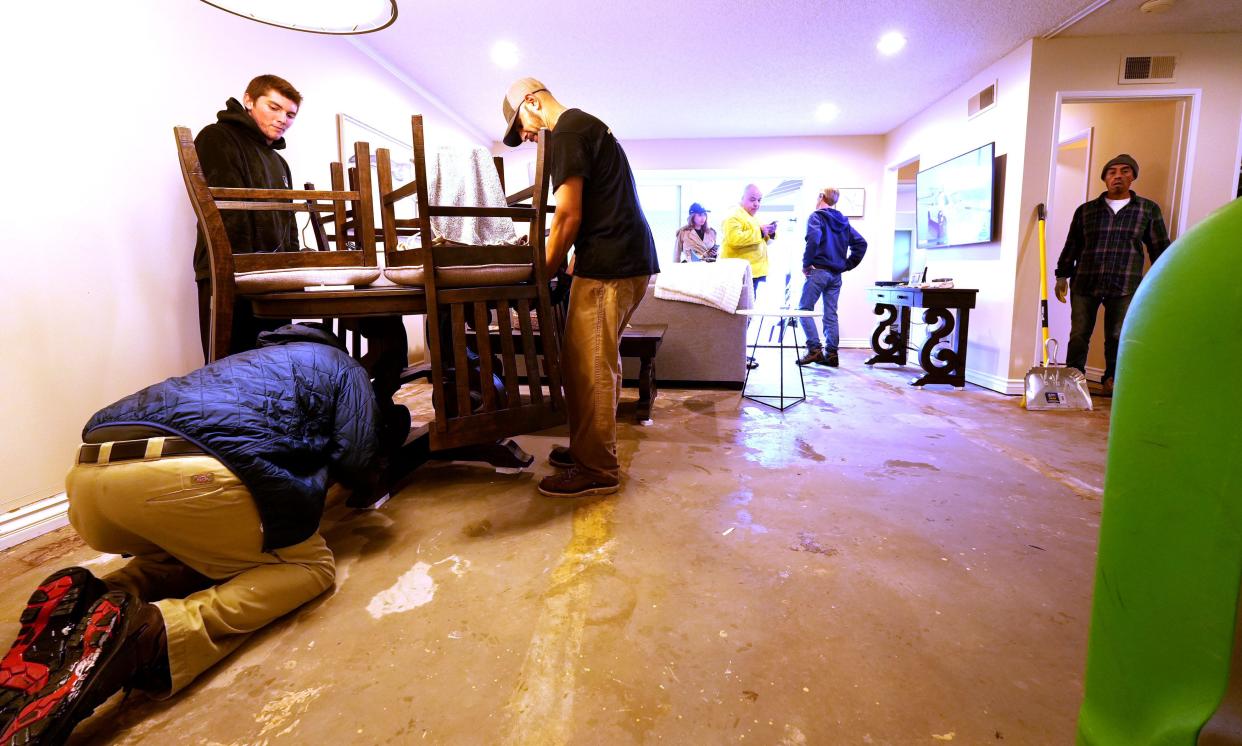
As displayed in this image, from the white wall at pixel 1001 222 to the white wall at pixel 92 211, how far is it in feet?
16.7

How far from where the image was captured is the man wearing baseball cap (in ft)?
6.10

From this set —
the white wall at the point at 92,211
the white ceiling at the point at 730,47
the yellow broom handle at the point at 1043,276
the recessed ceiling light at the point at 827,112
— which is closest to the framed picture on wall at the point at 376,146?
the white ceiling at the point at 730,47

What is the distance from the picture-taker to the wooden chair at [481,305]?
67.5 inches

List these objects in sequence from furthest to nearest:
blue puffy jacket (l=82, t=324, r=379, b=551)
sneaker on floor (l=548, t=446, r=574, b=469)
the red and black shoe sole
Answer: sneaker on floor (l=548, t=446, r=574, b=469), blue puffy jacket (l=82, t=324, r=379, b=551), the red and black shoe sole

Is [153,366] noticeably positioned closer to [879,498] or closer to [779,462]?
[779,462]

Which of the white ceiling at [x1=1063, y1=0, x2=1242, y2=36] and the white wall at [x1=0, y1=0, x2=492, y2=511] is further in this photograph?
the white ceiling at [x1=1063, y1=0, x2=1242, y2=36]

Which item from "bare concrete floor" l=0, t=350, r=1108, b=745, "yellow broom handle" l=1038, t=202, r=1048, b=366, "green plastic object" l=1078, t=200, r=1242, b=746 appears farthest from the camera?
"yellow broom handle" l=1038, t=202, r=1048, b=366

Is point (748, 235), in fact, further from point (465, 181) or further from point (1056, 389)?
point (465, 181)

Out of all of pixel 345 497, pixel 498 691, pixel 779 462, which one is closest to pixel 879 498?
pixel 779 462

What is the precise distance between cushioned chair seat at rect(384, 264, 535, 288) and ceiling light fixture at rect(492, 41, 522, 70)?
300 cm

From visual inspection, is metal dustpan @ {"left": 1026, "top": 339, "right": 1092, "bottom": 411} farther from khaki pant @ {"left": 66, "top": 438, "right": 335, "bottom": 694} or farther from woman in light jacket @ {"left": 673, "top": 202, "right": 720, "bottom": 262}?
khaki pant @ {"left": 66, "top": 438, "right": 335, "bottom": 694}

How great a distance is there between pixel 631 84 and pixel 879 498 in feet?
14.1

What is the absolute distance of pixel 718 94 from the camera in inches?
202

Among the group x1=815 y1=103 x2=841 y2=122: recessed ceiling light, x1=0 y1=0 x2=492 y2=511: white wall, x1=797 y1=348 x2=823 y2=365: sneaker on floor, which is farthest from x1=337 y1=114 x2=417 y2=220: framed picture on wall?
x1=815 y1=103 x2=841 y2=122: recessed ceiling light
